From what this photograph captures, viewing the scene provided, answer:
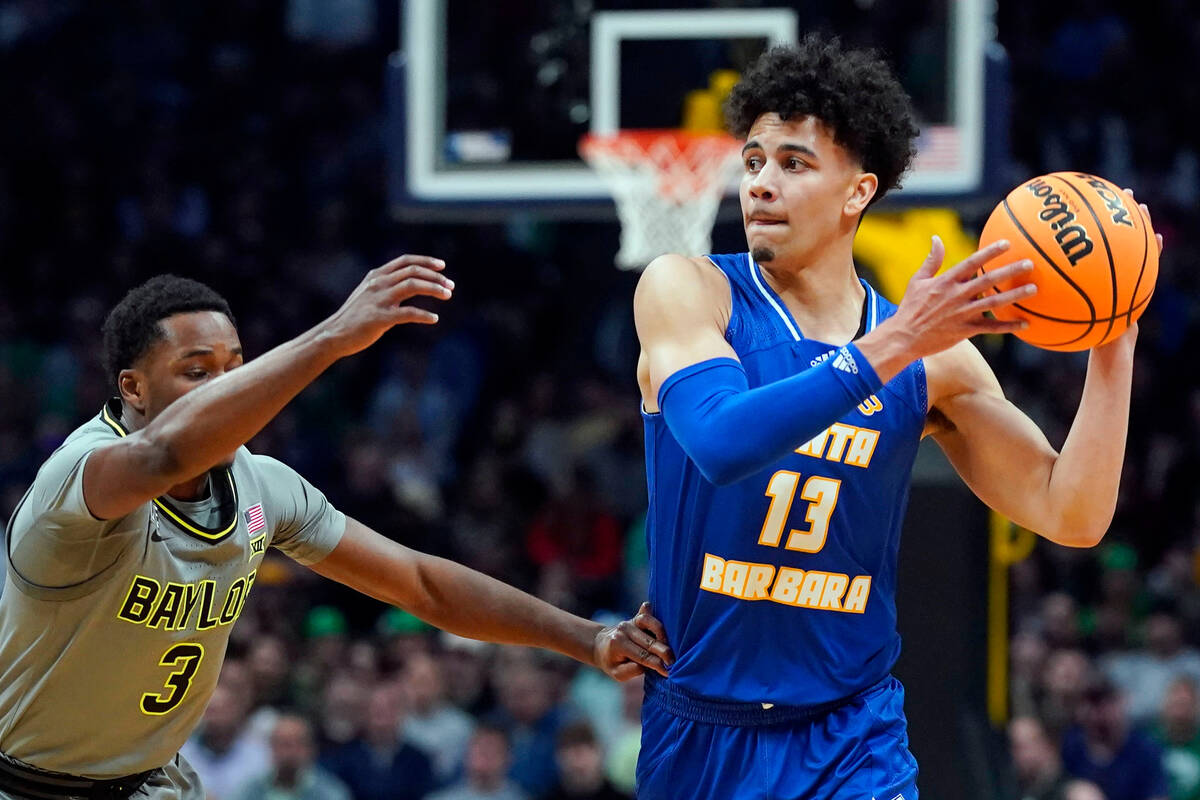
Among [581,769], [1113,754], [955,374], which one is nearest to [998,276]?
[955,374]

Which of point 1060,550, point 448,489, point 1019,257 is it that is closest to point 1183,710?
point 1060,550

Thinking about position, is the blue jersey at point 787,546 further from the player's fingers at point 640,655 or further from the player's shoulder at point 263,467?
the player's shoulder at point 263,467

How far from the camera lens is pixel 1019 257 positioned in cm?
348

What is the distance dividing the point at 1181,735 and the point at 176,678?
253 inches

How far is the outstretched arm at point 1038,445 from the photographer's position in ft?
12.3

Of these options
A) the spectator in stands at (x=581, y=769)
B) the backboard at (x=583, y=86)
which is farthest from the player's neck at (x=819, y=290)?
the spectator in stands at (x=581, y=769)

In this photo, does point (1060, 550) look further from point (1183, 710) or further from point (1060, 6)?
point (1060, 6)

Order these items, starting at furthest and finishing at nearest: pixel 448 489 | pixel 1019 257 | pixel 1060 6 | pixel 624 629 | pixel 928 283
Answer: pixel 1060 6 < pixel 448 489 < pixel 624 629 < pixel 1019 257 < pixel 928 283

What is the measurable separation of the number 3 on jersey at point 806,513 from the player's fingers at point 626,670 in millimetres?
528

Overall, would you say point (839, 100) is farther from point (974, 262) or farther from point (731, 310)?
point (974, 262)

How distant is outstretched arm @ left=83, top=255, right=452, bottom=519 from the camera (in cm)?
321

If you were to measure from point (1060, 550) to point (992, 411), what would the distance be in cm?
696

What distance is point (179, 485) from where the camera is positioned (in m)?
3.84

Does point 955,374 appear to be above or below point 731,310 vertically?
below
